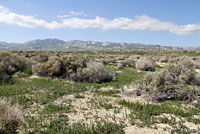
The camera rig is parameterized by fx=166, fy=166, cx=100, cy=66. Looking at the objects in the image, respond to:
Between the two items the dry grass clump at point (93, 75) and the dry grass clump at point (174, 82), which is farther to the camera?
the dry grass clump at point (93, 75)

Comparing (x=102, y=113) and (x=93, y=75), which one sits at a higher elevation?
(x=93, y=75)

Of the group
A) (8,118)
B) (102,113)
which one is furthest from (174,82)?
(8,118)

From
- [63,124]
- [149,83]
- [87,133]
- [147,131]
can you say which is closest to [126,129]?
[147,131]

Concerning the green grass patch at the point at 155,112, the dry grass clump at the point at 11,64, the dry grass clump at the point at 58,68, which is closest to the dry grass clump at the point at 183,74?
the green grass patch at the point at 155,112

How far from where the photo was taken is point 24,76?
1689cm

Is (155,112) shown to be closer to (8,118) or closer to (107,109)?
(107,109)

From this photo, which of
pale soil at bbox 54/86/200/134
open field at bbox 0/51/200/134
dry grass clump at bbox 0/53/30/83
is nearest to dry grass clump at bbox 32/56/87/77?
dry grass clump at bbox 0/53/30/83

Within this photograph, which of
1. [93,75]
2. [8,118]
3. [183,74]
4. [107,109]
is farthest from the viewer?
[93,75]

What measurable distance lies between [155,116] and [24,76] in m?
14.1

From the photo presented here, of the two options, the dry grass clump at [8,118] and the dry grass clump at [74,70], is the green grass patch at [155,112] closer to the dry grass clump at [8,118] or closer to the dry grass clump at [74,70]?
the dry grass clump at [8,118]

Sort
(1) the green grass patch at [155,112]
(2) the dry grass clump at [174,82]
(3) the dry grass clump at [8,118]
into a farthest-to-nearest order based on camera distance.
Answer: (2) the dry grass clump at [174,82], (1) the green grass patch at [155,112], (3) the dry grass clump at [8,118]

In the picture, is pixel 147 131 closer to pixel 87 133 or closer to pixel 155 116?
pixel 155 116

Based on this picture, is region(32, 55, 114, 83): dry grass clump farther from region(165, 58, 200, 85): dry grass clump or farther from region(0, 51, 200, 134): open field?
region(165, 58, 200, 85): dry grass clump

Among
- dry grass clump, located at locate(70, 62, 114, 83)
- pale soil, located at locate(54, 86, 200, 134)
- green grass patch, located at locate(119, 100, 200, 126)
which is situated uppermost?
dry grass clump, located at locate(70, 62, 114, 83)
